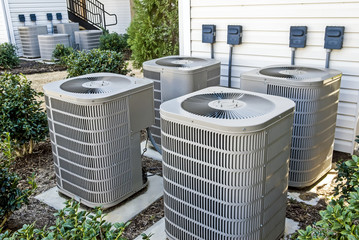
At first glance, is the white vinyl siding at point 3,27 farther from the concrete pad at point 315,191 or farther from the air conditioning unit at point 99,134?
the concrete pad at point 315,191

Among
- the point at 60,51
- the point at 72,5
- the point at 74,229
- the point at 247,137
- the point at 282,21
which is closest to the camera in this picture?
the point at 74,229

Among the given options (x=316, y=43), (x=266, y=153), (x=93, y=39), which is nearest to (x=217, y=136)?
(x=266, y=153)

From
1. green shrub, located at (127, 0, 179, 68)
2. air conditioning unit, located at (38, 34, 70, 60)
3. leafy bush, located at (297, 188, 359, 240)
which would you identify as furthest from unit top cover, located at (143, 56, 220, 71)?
air conditioning unit, located at (38, 34, 70, 60)

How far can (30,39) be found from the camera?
11.7m

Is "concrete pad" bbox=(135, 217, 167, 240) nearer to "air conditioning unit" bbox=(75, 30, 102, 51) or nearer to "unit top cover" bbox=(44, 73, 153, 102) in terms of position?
"unit top cover" bbox=(44, 73, 153, 102)

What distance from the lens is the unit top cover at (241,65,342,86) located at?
2.97 meters

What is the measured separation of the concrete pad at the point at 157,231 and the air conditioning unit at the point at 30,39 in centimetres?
1079

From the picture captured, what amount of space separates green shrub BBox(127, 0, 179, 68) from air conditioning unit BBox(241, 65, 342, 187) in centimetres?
299

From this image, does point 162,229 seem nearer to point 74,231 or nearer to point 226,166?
point 226,166

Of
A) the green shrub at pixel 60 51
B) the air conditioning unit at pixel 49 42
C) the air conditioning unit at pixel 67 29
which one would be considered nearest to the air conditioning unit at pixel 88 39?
the air conditioning unit at pixel 67 29

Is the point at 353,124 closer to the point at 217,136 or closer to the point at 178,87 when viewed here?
the point at 178,87

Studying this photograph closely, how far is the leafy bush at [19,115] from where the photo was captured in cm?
374

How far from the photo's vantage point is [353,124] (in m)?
3.76

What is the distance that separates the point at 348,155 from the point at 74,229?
3462mm
